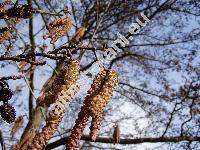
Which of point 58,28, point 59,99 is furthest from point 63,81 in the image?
point 58,28

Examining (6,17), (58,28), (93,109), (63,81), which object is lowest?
(93,109)

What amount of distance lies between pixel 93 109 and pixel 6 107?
1.61 feet

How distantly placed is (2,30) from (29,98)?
24.6 ft

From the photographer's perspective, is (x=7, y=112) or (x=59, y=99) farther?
(x=7, y=112)

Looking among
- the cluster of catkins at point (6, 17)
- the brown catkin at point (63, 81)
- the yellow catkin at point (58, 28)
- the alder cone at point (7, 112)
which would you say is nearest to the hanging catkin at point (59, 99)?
the brown catkin at point (63, 81)

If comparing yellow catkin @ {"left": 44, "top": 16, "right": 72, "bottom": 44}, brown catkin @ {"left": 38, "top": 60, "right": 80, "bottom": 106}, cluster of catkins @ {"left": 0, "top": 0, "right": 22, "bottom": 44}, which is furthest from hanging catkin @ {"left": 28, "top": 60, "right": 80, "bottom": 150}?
yellow catkin @ {"left": 44, "top": 16, "right": 72, "bottom": 44}

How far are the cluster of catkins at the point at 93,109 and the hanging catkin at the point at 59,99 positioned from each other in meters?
0.06

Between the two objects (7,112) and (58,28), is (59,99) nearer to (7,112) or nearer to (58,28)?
(7,112)

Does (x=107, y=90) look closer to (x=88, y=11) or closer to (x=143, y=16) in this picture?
(x=143, y=16)

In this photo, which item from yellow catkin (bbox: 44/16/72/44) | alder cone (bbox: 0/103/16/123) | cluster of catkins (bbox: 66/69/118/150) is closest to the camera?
cluster of catkins (bbox: 66/69/118/150)

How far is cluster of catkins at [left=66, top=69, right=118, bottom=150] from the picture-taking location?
141 centimetres

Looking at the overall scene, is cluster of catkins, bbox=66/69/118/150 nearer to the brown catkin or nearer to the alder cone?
the brown catkin

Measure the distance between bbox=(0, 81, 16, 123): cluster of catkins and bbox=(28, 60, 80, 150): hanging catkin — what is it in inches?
10.7

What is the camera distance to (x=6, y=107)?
1745mm
